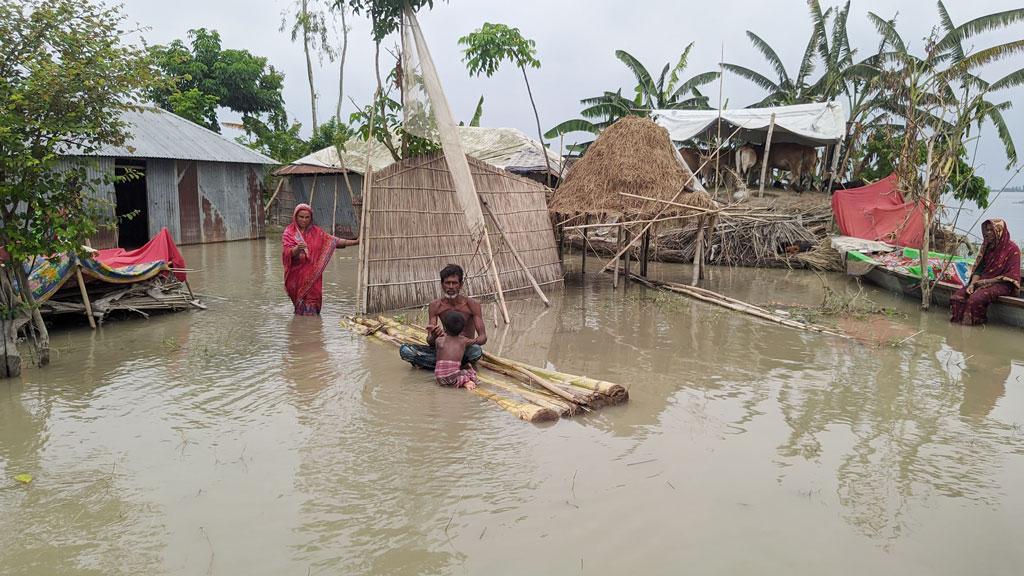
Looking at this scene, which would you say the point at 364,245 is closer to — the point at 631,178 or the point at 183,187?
the point at 631,178

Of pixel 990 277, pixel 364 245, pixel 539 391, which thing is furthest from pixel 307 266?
pixel 990 277

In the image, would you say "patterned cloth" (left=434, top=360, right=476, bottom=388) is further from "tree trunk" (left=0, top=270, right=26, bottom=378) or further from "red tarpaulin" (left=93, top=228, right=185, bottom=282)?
"red tarpaulin" (left=93, top=228, right=185, bottom=282)

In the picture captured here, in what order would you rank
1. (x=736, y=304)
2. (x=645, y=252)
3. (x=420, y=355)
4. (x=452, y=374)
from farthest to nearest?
1. (x=645, y=252)
2. (x=736, y=304)
3. (x=420, y=355)
4. (x=452, y=374)

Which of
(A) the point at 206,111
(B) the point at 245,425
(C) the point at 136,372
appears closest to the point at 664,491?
(B) the point at 245,425

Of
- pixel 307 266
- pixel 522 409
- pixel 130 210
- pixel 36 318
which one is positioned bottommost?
pixel 522 409

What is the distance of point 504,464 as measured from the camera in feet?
12.8

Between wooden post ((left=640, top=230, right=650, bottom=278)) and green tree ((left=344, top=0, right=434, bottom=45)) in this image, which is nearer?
green tree ((left=344, top=0, right=434, bottom=45))

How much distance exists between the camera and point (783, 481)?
12.2 feet

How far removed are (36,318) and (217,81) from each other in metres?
18.6

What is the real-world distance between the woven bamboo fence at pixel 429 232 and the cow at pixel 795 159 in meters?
8.89

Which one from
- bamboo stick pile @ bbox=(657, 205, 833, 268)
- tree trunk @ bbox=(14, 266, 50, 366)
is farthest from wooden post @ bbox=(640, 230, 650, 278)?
tree trunk @ bbox=(14, 266, 50, 366)

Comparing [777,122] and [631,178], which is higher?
[777,122]

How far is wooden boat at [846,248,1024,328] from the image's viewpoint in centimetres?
789

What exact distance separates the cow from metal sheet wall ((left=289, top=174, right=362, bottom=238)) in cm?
1108
